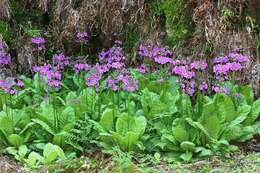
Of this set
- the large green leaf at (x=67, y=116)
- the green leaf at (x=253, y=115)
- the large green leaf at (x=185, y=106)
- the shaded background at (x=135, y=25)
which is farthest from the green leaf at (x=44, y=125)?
the green leaf at (x=253, y=115)

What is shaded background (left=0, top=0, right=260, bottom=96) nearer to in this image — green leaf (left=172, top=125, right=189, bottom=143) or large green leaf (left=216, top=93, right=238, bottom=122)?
large green leaf (left=216, top=93, right=238, bottom=122)

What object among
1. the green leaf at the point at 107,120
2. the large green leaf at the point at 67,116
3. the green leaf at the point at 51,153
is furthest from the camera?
the large green leaf at the point at 67,116

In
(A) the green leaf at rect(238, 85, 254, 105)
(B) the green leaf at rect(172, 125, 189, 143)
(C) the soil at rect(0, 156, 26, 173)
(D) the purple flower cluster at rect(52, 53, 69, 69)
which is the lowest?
(C) the soil at rect(0, 156, 26, 173)

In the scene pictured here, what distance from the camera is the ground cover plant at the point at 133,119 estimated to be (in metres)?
4.49

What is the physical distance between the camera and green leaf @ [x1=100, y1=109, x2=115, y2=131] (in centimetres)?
460

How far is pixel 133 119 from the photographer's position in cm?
457

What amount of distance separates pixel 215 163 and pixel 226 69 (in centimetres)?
82

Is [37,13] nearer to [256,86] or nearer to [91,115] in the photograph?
[91,115]

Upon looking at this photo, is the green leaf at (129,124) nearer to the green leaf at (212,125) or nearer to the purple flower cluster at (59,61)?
the green leaf at (212,125)

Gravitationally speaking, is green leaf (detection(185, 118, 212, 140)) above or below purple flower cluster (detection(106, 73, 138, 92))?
below

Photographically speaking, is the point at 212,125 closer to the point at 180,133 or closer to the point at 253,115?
the point at 180,133

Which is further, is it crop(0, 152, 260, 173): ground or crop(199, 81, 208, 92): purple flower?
crop(199, 81, 208, 92): purple flower

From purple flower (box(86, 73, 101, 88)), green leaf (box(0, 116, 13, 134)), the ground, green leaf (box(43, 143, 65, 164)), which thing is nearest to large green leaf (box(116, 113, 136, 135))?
the ground

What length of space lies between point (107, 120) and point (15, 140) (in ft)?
2.72
